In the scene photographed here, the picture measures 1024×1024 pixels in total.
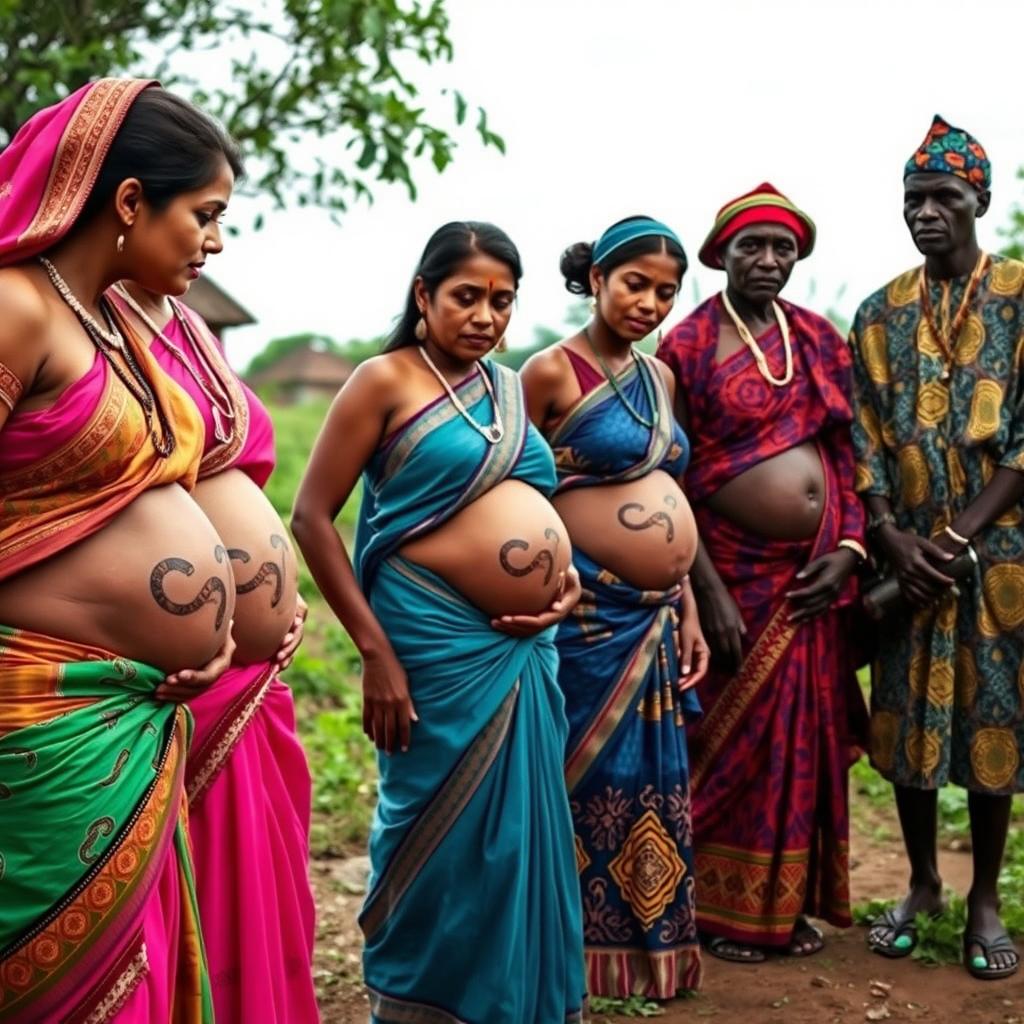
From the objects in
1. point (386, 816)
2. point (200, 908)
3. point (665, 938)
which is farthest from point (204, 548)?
point (665, 938)

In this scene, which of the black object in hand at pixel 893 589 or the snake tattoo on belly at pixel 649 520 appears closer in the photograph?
the snake tattoo on belly at pixel 649 520

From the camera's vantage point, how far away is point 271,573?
325 cm

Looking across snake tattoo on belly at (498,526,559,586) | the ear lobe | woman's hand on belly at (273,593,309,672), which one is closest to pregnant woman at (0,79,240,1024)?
the ear lobe

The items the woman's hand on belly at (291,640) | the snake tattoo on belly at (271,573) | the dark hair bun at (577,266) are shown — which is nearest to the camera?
the snake tattoo on belly at (271,573)

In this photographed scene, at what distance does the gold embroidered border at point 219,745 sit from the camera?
3.21m

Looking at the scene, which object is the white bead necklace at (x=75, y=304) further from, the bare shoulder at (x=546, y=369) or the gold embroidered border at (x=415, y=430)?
the bare shoulder at (x=546, y=369)

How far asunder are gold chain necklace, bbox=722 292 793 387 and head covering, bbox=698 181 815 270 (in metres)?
0.21

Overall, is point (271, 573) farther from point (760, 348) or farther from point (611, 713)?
point (760, 348)

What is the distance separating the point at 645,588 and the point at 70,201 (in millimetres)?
2276

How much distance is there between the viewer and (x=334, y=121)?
7066 millimetres

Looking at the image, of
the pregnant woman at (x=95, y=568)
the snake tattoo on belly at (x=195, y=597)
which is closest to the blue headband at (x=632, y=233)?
the pregnant woman at (x=95, y=568)

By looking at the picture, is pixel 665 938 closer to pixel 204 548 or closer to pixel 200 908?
Result: pixel 200 908

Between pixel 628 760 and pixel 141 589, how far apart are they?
2126 millimetres

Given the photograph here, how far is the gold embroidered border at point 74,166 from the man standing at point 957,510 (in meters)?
2.93
